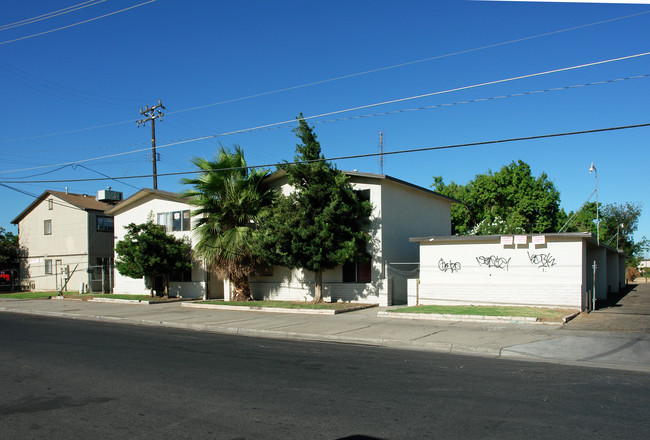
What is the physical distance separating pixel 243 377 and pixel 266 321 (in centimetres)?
850

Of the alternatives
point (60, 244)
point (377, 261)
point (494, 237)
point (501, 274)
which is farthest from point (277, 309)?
point (60, 244)

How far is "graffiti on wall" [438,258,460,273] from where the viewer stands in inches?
752

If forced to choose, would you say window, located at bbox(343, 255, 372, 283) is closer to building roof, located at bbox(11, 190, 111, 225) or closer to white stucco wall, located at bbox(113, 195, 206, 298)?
white stucco wall, located at bbox(113, 195, 206, 298)

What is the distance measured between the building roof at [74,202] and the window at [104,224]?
2.06 ft

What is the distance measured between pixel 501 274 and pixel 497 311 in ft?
7.95

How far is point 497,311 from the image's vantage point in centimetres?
1608

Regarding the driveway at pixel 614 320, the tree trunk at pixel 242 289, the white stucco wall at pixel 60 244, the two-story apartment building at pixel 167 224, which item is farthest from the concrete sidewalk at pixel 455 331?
the white stucco wall at pixel 60 244

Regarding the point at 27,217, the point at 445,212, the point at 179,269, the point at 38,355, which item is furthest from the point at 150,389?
the point at 27,217

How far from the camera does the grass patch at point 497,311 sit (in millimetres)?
15250

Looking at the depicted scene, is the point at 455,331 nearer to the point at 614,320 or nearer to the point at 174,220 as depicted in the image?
the point at 614,320

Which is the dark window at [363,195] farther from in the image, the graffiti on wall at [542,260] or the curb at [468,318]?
the graffiti on wall at [542,260]

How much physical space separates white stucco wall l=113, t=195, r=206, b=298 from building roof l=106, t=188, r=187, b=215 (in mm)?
151

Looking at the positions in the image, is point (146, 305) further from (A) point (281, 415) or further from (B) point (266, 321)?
(A) point (281, 415)

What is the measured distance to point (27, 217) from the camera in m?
39.5
